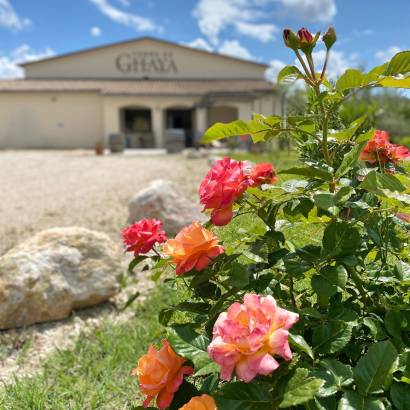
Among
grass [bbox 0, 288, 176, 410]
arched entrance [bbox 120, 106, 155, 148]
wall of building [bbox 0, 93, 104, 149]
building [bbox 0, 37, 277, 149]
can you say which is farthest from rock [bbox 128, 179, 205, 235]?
wall of building [bbox 0, 93, 104, 149]

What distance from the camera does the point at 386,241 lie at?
114cm

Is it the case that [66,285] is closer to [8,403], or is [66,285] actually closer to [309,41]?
[8,403]

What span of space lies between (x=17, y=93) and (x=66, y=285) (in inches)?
1019

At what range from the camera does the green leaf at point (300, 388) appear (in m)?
0.78

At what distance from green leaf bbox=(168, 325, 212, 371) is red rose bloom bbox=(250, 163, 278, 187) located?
409 mm

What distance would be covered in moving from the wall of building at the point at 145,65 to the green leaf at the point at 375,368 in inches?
1180

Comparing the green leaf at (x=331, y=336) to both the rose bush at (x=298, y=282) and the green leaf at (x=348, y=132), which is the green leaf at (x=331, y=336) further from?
the green leaf at (x=348, y=132)

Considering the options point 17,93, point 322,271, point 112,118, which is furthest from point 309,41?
point 17,93

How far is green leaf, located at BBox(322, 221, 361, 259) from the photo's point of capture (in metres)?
1.01

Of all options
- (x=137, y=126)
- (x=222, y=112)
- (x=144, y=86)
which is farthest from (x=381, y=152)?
(x=137, y=126)

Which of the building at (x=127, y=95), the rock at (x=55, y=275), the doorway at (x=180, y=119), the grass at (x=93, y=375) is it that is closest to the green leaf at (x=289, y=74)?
the grass at (x=93, y=375)

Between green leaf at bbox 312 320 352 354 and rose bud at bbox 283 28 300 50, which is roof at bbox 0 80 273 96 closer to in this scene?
rose bud at bbox 283 28 300 50

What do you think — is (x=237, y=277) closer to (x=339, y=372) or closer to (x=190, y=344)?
(x=190, y=344)

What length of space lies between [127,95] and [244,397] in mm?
25633
